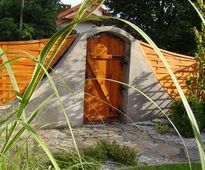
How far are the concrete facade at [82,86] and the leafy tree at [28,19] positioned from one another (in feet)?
22.3

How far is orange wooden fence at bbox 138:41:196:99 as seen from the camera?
8008 millimetres

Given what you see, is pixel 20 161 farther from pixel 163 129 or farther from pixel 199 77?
pixel 199 77

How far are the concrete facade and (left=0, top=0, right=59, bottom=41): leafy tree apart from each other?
6.81 meters

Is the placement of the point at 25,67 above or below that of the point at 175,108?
above

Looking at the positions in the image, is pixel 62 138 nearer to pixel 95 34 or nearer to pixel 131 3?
pixel 95 34

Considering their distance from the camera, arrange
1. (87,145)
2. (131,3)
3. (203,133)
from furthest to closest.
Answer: (131,3)
(203,133)
(87,145)

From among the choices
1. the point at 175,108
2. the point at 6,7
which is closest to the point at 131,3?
the point at 6,7

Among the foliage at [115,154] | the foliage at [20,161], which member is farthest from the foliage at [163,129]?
the foliage at [20,161]

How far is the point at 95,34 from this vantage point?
754cm

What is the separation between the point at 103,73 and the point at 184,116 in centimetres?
192

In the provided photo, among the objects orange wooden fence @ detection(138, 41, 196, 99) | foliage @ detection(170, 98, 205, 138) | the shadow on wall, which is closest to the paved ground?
foliage @ detection(170, 98, 205, 138)

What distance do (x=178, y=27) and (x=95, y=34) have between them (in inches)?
269

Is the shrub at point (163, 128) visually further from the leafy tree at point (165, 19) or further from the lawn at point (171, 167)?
the leafy tree at point (165, 19)

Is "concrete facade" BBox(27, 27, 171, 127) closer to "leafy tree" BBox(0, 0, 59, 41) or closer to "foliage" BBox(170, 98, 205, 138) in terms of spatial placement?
"foliage" BBox(170, 98, 205, 138)
